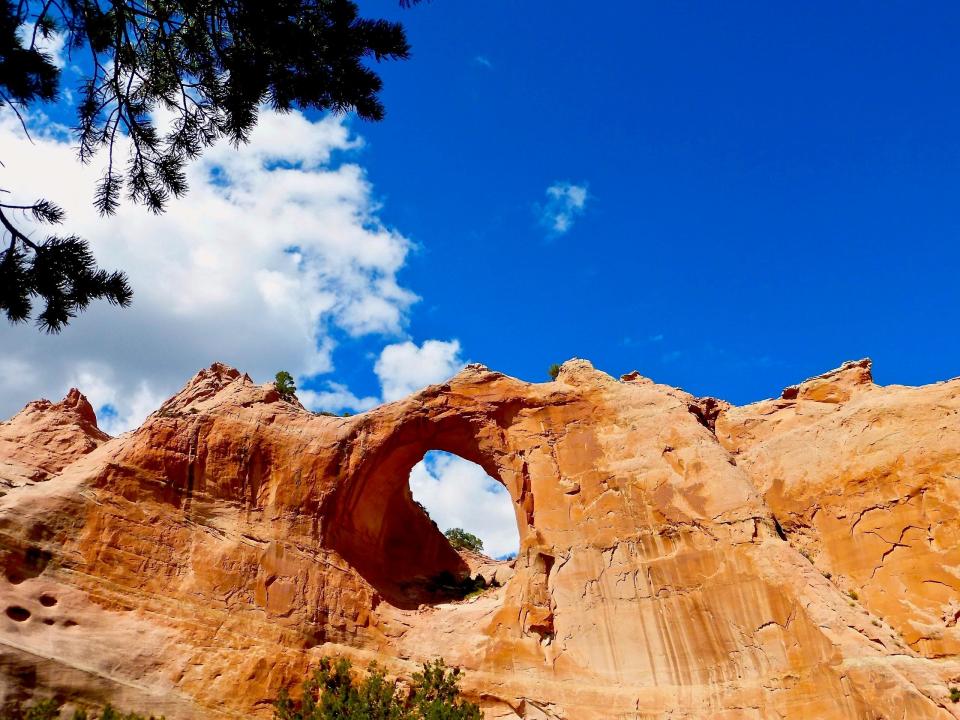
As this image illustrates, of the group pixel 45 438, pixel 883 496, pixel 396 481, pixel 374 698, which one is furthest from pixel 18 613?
pixel 883 496

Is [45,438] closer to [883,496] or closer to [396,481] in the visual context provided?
[396,481]

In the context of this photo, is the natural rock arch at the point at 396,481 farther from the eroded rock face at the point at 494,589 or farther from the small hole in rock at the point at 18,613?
the small hole in rock at the point at 18,613

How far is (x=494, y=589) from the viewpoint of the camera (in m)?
27.6

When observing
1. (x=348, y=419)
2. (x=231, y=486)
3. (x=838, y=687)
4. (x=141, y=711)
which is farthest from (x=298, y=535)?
(x=838, y=687)

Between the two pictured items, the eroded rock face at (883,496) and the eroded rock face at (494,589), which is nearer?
the eroded rock face at (494,589)

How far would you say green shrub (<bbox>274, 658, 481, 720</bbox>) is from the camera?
20219 millimetres

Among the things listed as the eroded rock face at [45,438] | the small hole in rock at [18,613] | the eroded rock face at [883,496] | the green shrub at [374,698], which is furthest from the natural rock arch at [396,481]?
the eroded rock face at [45,438]

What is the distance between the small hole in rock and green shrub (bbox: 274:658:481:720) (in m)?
6.35

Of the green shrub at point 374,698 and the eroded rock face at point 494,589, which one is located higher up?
the eroded rock face at point 494,589

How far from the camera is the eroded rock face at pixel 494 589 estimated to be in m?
19.8

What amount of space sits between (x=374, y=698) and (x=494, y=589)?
24.0 feet

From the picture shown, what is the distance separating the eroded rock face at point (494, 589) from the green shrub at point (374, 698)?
22.1 inches

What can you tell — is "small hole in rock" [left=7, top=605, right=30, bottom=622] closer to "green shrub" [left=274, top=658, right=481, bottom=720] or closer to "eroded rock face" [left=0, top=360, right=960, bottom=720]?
"eroded rock face" [left=0, top=360, right=960, bottom=720]

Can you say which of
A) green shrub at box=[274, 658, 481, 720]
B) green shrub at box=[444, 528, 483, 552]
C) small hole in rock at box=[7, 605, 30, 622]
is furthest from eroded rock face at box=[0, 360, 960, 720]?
green shrub at box=[444, 528, 483, 552]
